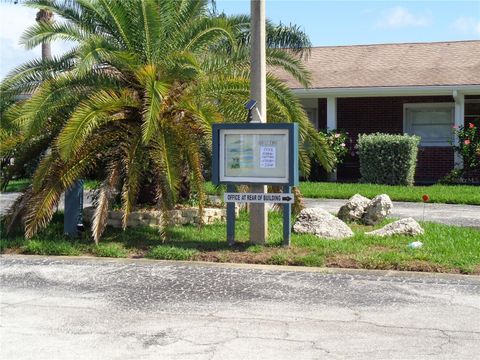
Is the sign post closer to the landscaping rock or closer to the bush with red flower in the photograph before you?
the landscaping rock

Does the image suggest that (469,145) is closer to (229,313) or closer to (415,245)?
(415,245)

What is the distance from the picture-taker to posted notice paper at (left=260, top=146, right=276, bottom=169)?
32.2 feet

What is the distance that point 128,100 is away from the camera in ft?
35.2

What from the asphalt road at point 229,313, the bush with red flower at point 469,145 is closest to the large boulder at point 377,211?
the asphalt road at point 229,313

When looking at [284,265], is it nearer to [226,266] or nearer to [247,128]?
[226,266]

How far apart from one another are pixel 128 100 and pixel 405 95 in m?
11.5

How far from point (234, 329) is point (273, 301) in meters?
1.07

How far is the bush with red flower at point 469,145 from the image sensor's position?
62.5 ft

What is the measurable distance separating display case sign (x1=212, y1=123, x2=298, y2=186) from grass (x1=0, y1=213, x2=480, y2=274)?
36.3 inches

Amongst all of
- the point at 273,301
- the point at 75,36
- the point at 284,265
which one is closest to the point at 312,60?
the point at 75,36

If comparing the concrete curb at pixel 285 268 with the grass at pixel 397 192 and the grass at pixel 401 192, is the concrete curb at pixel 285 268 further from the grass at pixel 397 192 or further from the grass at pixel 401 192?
the grass at pixel 401 192

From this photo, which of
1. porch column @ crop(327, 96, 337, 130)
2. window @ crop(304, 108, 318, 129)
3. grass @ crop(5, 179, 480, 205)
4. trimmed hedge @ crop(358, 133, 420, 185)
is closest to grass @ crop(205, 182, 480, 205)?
grass @ crop(5, 179, 480, 205)

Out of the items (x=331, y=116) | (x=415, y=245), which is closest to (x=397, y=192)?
(x=331, y=116)

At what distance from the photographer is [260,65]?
1021cm
